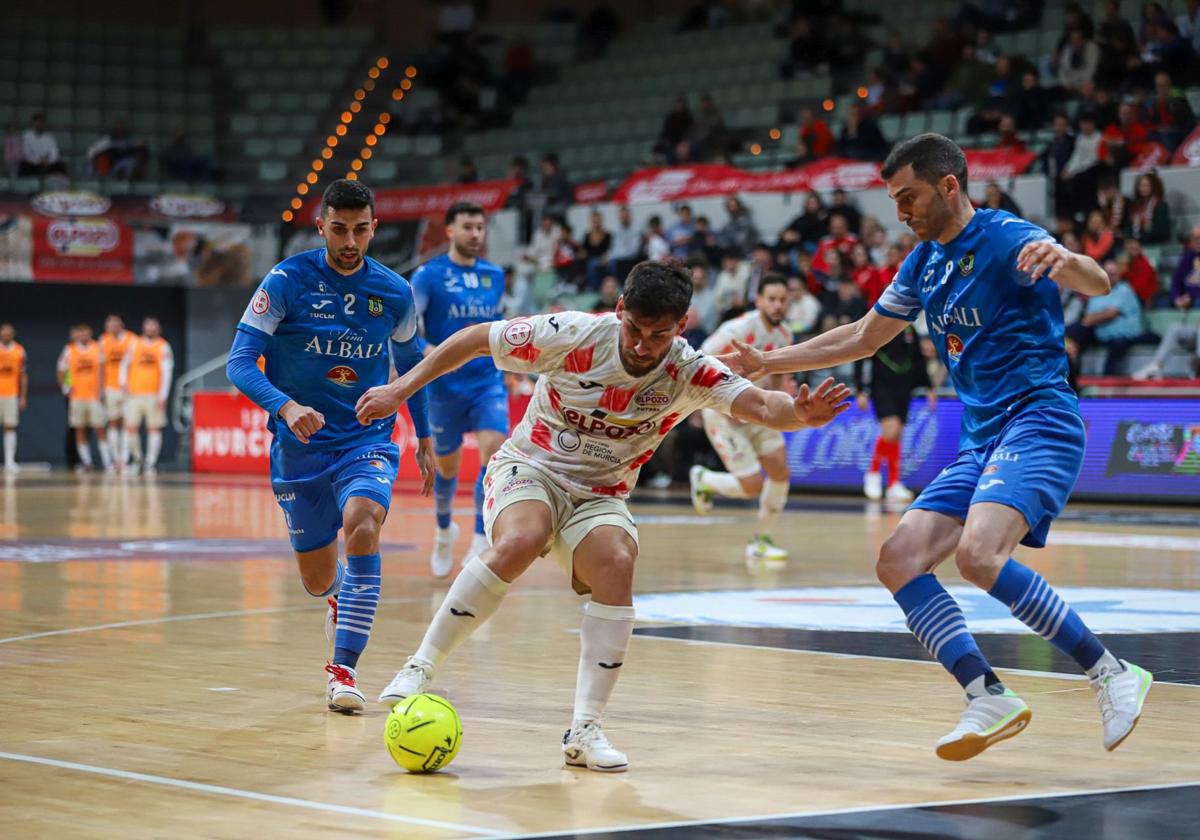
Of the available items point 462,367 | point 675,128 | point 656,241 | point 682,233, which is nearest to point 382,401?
point 462,367

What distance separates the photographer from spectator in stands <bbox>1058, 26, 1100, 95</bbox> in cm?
2375

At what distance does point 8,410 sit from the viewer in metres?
30.9

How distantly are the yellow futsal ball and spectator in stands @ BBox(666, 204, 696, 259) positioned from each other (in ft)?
63.9

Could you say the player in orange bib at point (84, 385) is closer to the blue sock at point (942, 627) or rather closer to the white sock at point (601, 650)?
the white sock at point (601, 650)

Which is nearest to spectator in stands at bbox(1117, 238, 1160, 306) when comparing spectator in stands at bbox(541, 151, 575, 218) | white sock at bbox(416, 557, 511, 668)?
spectator in stands at bbox(541, 151, 575, 218)

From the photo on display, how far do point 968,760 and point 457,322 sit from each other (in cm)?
742

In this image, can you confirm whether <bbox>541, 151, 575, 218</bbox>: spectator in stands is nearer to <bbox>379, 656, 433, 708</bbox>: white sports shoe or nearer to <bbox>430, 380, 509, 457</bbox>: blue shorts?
<bbox>430, 380, 509, 457</bbox>: blue shorts

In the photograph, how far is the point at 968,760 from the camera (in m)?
5.72

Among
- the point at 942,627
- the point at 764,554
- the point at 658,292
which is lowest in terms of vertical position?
the point at 764,554

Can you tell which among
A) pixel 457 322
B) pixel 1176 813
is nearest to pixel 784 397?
pixel 1176 813

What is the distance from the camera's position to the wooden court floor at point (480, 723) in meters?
4.92

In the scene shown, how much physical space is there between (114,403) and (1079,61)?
58.0ft

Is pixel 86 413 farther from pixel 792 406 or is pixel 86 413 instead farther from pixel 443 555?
pixel 792 406

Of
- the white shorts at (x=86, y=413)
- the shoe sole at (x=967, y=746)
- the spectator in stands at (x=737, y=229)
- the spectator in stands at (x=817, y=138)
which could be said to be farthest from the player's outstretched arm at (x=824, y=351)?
the white shorts at (x=86, y=413)
